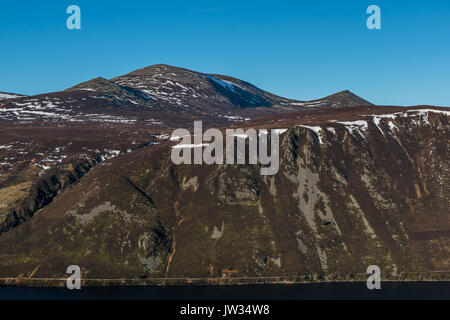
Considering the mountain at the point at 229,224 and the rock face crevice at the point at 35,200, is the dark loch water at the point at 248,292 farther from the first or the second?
the rock face crevice at the point at 35,200

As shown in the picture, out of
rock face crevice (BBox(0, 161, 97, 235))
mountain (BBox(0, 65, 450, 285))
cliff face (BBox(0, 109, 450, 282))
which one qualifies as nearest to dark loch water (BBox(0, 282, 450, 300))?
mountain (BBox(0, 65, 450, 285))

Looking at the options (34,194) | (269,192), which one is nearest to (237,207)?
(269,192)

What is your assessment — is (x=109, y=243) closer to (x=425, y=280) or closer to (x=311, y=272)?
(x=311, y=272)

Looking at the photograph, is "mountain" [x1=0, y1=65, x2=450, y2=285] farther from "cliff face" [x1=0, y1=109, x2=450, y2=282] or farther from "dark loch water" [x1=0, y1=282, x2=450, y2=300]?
"dark loch water" [x1=0, y1=282, x2=450, y2=300]

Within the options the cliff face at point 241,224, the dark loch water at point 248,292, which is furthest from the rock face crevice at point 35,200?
the dark loch water at point 248,292

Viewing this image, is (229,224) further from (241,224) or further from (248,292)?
(248,292)

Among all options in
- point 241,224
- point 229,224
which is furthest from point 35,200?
point 241,224
